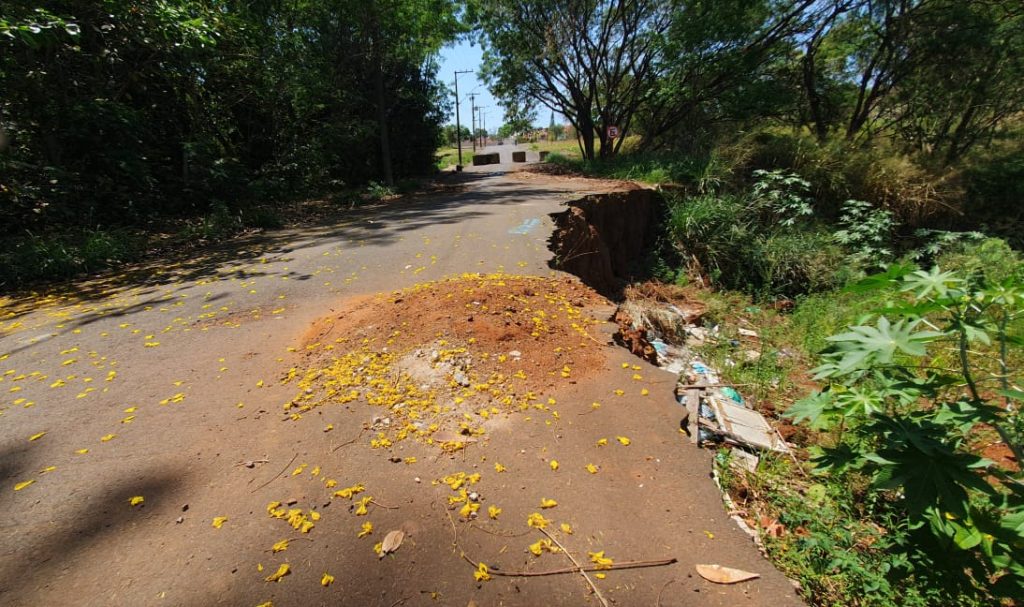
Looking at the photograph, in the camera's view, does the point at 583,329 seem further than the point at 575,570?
Yes

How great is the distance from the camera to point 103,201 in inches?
362

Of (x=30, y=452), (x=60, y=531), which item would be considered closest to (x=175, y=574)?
(x=60, y=531)

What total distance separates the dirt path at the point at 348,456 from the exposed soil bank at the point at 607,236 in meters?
1.49

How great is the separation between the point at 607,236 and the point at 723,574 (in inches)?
278

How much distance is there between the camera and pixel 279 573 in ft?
6.77

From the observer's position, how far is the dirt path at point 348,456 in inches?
81.2

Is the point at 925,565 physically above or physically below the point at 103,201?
below

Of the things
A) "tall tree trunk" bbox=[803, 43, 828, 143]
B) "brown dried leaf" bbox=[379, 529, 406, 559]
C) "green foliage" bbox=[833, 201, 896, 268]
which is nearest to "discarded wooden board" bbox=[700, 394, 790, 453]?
"brown dried leaf" bbox=[379, 529, 406, 559]

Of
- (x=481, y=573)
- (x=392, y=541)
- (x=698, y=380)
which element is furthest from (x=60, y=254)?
(x=698, y=380)

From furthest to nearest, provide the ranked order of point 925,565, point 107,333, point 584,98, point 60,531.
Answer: point 584,98 → point 107,333 → point 60,531 → point 925,565

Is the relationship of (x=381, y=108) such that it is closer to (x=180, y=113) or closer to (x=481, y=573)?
(x=180, y=113)

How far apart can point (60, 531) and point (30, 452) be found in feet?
3.38

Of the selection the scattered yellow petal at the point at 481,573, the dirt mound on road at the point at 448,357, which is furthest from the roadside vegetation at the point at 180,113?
the scattered yellow petal at the point at 481,573

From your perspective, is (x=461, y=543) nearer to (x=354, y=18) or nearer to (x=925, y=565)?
Answer: (x=925, y=565)
